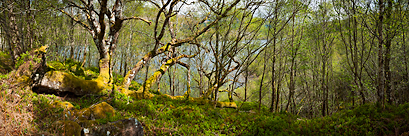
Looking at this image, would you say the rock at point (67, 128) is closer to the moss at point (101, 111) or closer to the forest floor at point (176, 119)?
the forest floor at point (176, 119)

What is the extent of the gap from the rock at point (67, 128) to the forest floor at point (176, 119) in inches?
3.6

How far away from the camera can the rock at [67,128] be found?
145 inches

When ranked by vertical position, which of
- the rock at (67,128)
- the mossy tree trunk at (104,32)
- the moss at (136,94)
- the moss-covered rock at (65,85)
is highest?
the mossy tree trunk at (104,32)

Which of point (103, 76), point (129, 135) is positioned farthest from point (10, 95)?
point (129, 135)

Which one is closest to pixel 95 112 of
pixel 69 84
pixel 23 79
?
pixel 69 84

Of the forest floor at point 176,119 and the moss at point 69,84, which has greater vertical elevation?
the moss at point 69,84

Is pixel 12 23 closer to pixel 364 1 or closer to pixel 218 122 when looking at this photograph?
pixel 218 122

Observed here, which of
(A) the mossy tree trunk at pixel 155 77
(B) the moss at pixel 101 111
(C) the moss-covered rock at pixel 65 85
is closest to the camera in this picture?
(B) the moss at pixel 101 111

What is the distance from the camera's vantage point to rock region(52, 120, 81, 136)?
145 inches

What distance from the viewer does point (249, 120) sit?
6520 millimetres

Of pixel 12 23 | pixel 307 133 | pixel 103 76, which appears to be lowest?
pixel 307 133

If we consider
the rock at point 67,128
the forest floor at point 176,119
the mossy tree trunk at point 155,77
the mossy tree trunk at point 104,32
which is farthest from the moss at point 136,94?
the rock at point 67,128

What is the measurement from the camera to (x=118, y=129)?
4297mm

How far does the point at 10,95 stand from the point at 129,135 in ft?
11.4
